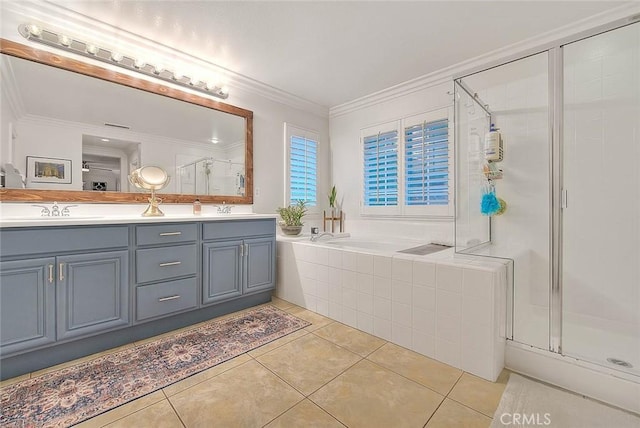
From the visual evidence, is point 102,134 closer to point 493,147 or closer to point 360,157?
point 360,157

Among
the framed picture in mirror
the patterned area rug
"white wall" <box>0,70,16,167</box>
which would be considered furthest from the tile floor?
"white wall" <box>0,70,16,167</box>

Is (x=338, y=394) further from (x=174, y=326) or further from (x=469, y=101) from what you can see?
(x=469, y=101)

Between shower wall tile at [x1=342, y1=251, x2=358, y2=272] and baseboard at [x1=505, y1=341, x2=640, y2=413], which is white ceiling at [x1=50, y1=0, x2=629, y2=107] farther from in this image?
baseboard at [x1=505, y1=341, x2=640, y2=413]

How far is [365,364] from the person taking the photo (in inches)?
66.3

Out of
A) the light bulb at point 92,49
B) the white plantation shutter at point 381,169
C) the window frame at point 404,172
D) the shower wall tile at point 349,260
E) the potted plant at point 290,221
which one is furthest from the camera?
the white plantation shutter at point 381,169

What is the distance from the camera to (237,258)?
8.09ft

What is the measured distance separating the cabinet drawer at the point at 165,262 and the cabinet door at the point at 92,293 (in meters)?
0.10

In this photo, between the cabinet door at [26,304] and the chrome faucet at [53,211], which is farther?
the chrome faucet at [53,211]

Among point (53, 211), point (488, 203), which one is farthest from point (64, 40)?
point (488, 203)

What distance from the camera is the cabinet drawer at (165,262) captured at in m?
1.93

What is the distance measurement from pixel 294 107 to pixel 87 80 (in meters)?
2.06

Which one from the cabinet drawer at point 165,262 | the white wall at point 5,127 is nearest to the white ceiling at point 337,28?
the white wall at point 5,127

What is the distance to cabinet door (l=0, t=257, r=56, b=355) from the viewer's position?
145 centimetres

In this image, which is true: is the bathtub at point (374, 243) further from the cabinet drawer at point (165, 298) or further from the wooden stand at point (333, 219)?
the cabinet drawer at point (165, 298)
